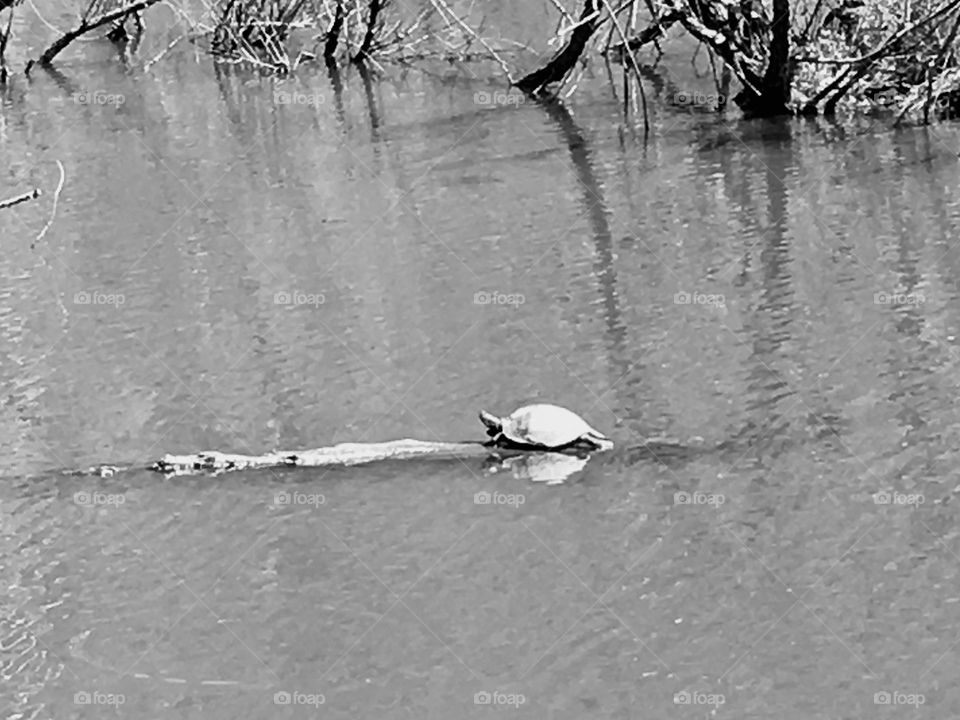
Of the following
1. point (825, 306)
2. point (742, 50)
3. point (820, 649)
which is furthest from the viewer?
point (742, 50)

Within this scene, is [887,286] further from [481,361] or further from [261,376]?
[261,376]

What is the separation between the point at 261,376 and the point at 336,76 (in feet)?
30.7

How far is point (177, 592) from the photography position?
5.25 metres

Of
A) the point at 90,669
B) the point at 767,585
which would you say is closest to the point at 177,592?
the point at 90,669

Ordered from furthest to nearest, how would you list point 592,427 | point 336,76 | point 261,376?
point 336,76, point 261,376, point 592,427

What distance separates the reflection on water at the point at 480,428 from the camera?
4.74 meters

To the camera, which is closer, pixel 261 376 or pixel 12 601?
pixel 12 601
